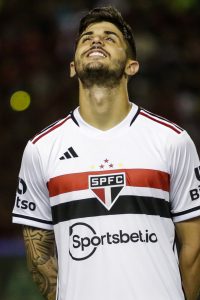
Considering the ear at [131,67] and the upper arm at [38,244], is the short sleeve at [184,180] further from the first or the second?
the upper arm at [38,244]

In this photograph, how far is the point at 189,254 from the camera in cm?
519

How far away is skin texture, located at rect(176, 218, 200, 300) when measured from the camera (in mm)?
5188

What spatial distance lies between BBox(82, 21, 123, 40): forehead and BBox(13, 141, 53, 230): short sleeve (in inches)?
29.0

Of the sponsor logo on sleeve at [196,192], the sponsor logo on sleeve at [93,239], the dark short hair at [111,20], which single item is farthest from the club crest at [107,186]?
the dark short hair at [111,20]

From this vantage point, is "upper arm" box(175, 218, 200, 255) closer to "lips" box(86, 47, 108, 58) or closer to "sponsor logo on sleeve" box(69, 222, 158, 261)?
"sponsor logo on sleeve" box(69, 222, 158, 261)

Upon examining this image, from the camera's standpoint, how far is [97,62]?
5.09m

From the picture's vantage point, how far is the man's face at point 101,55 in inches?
201

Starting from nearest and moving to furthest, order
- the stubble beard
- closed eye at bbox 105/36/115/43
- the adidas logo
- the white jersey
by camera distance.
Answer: the white jersey
the stubble beard
the adidas logo
closed eye at bbox 105/36/115/43

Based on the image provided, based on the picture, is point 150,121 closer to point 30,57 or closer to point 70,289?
point 70,289

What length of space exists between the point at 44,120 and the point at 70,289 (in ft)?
20.1

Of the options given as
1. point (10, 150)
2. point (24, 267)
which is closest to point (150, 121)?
point (24, 267)

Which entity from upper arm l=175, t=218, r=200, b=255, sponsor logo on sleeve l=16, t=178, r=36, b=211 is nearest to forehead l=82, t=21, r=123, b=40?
sponsor logo on sleeve l=16, t=178, r=36, b=211

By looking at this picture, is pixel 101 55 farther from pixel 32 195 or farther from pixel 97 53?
pixel 32 195

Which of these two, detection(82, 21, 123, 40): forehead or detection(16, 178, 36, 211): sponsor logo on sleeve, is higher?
detection(82, 21, 123, 40): forehead
